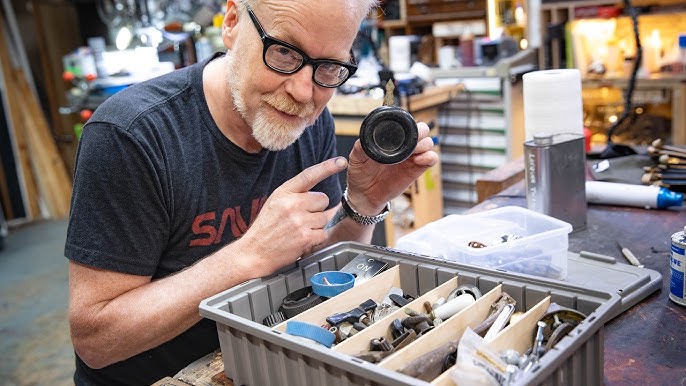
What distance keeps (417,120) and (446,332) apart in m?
2.23

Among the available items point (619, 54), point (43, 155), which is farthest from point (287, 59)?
point (43, 155)

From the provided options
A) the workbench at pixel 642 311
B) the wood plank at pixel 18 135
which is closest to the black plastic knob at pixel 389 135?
the workbench at pixel 642 311

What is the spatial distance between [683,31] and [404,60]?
1580mm

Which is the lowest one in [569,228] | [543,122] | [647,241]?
[647,241]

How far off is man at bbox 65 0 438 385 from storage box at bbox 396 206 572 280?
0.43ft

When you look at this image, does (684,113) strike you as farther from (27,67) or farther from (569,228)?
(27,67)

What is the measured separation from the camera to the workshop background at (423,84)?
3143 millimetres

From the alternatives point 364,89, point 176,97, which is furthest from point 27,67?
point 176,97

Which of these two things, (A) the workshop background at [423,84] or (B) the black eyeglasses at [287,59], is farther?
(A) the workshop background at [423,84]

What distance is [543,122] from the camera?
1.55 metres

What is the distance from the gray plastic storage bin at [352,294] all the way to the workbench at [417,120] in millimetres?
1576

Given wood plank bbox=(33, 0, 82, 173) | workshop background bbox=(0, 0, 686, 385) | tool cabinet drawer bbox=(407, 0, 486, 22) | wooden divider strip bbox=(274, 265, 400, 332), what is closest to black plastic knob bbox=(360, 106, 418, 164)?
wooden divider strip bbox=(274, 265, 400, 332)

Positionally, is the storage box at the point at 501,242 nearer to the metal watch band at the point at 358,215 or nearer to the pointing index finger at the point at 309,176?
the metal watch band at the point at 358,215

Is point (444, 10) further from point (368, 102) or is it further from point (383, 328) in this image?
point (383, 328)
